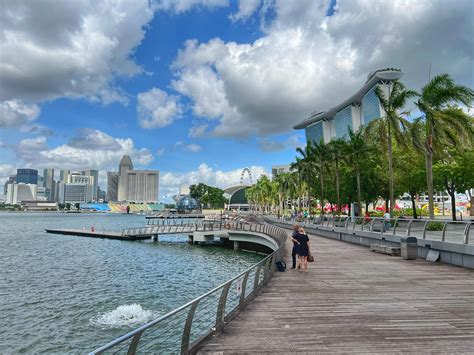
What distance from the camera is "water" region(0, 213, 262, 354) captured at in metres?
14.9

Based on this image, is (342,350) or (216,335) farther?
(216,335)

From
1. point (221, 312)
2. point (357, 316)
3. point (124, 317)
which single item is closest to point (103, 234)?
point (124, 317)

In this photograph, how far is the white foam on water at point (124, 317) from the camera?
1608 centimetres

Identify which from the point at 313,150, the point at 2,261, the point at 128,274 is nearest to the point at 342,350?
the point at 128,274

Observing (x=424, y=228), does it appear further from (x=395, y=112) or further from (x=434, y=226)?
(x=395, y=112)

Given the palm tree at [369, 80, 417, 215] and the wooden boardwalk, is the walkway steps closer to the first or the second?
the palm tree at [369, 80, 417, 215]

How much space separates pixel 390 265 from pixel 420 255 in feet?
11.1

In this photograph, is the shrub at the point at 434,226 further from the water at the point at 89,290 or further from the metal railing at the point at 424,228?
the water at the point at 89,290

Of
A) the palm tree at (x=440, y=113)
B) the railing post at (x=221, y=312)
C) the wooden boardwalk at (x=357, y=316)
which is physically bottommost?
the wooden boardwalk at (x=357, y=316)

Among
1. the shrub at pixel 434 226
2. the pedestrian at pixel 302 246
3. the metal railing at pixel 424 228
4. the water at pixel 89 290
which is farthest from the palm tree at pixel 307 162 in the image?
the pedestrian at pixel 302 246

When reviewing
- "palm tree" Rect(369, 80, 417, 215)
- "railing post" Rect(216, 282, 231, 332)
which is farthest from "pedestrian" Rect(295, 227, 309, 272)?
"palm tree" Rect(369, 80, 417, 215)

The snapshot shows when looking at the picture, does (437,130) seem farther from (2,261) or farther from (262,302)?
(2,261)

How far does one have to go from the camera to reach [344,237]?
110 ft

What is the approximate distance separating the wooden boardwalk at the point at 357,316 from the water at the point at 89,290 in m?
8.10
